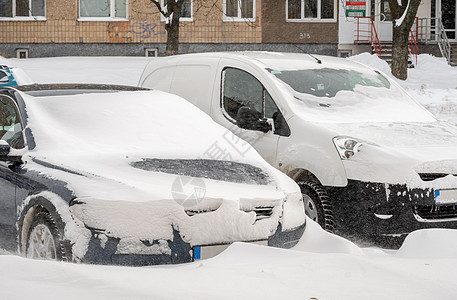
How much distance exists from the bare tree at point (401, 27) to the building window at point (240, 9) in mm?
8642

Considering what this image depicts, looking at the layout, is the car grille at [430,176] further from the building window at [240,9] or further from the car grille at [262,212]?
the building window at [240,9]

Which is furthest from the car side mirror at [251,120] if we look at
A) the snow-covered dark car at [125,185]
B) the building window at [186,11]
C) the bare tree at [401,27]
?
the building window at [186,11]

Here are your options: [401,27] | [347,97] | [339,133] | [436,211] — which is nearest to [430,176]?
[436,211]

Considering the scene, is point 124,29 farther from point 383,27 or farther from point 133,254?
point 133,254

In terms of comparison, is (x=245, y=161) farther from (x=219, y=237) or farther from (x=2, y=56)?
(x=2, y=56)

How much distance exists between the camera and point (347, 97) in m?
7.79

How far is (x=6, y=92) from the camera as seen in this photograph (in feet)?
20.3

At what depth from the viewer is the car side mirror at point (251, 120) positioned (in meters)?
7.30

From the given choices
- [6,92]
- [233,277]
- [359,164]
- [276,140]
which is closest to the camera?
[233,277]

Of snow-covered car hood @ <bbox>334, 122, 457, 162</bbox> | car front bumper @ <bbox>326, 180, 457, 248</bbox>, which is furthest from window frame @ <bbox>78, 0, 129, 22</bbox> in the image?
car front bumper @ <bbox>326, 180, 457, 248</bbox>

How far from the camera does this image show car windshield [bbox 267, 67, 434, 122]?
7445 millimetres

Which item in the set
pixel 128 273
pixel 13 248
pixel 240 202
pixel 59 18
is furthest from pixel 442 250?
pixel 59 18

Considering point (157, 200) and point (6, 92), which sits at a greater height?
point (6, 92)

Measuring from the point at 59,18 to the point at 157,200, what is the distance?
27242 mm
